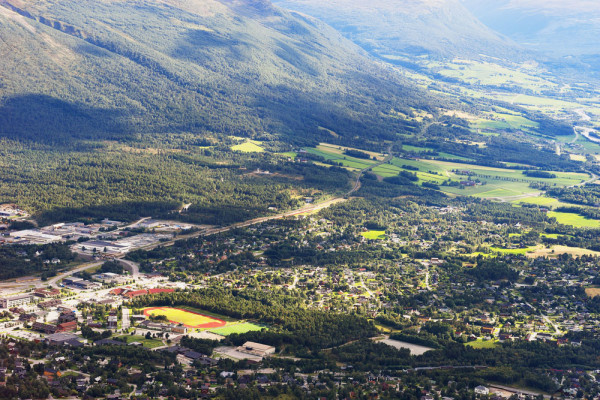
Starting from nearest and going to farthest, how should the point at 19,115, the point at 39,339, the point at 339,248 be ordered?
the point at 39,339 → the point at 339,248 → the point at 19,115

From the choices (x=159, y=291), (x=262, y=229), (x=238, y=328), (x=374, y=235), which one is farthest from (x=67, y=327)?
(x=374, y=235)

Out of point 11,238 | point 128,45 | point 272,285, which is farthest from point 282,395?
point 128,45

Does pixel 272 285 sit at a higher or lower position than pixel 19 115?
lower

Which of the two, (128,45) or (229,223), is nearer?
(229,223)

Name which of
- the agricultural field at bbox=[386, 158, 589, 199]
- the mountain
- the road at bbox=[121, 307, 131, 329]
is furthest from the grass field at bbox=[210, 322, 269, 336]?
the mountain

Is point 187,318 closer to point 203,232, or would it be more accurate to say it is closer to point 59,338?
point 59,338

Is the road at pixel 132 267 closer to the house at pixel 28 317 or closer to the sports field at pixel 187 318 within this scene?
the sports field at pixel 187 318

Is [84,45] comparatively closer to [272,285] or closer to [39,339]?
[272,285]

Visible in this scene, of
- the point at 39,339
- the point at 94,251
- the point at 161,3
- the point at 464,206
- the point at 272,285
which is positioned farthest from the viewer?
the point at 161,3
